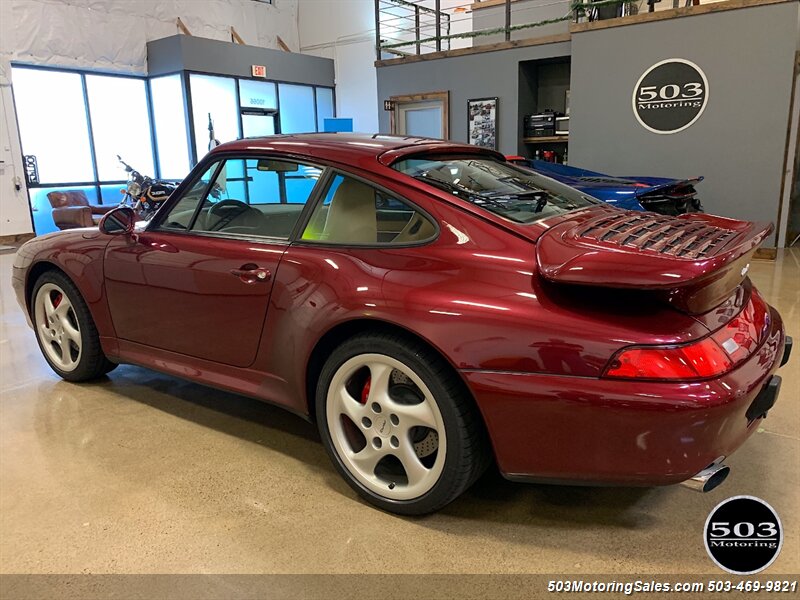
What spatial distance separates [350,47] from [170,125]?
5376mm

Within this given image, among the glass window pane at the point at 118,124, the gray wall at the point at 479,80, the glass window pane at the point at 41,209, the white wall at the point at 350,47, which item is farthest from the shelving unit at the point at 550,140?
the glass window pane at the point at 118,124

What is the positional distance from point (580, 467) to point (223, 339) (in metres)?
1.45

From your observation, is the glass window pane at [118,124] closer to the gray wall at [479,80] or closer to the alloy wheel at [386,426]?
the gray wall at [479,80]

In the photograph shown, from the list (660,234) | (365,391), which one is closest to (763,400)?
(660,234)

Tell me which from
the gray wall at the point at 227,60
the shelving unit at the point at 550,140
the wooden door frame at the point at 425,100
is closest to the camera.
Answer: the shelving unit at the point at 550,140

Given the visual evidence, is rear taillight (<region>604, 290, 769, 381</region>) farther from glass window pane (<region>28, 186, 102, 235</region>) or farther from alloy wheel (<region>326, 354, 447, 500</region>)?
glass window pane (<region>28, 186, 102, 235</region>)

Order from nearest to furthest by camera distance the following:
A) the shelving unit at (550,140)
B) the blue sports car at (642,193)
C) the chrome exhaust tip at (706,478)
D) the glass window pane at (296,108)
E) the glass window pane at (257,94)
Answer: the chrome exhaust tip at (706,478) → the blue sports car at (642,193) → the shelving unit at (550,140) → the glass window pane at (257,94) → the glass window pane at (296,108)

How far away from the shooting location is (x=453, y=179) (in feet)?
7.09

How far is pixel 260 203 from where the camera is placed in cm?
260

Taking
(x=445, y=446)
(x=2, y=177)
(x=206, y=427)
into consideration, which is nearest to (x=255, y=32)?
(x=2, y=177)

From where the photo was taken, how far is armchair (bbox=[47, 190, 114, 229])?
9672 mm

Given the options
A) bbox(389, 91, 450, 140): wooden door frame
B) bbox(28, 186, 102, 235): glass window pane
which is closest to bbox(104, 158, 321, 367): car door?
bbox(389, 91, 450, 140): wooden door frame

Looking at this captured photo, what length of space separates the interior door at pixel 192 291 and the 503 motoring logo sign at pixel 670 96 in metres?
7.09

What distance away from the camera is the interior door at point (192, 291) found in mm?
2283
